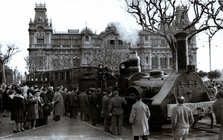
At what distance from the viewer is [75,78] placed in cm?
2839

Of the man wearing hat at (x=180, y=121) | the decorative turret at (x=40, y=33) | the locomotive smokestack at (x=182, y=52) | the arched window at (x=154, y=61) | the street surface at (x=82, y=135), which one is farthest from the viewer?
the arched window at (x=154, y=61)

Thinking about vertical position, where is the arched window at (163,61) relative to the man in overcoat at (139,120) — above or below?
above

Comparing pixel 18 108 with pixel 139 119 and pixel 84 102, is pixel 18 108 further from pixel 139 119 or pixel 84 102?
pixel 139 119

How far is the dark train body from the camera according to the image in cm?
2156

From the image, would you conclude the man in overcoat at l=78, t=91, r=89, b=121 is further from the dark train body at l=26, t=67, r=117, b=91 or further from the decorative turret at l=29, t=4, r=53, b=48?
→ the decorative turret at l=29, t=4, r=53, b=48

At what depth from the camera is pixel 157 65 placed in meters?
96.4

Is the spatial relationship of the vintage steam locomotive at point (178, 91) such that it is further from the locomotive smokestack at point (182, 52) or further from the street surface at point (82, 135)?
the street surface at point (82, 135)

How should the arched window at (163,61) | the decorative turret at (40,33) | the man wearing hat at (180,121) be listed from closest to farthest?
the man wearing hat at (180,121), the decorative turret at (40,33), the arched window at (163,61)

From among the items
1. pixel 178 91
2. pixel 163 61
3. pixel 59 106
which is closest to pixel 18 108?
pixel 59 106

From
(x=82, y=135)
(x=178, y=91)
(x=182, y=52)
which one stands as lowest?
(x=82, y=135)

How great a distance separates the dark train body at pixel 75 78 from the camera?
21562mm

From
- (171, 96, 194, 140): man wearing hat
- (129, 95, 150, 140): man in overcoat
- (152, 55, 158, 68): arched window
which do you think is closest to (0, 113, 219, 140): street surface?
(129, 95, 150, 140): man in overcoat

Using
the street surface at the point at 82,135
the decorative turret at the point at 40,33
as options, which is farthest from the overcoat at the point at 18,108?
the decorative turret at the point at 40,33

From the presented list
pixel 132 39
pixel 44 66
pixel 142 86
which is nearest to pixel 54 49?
pixel 44 66
